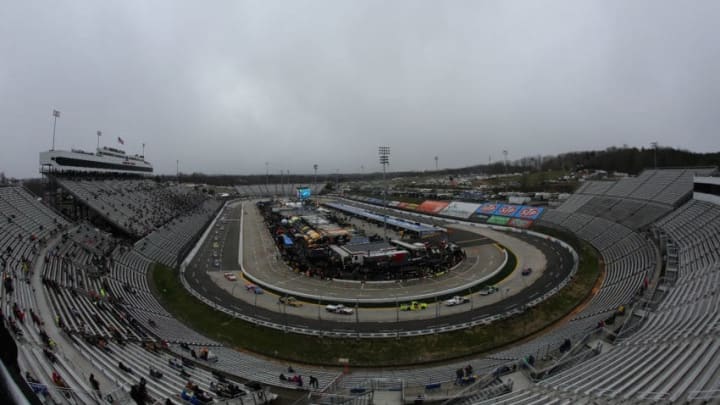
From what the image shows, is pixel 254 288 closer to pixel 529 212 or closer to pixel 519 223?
pixel 519 223

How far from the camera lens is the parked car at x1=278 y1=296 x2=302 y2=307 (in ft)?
89.8

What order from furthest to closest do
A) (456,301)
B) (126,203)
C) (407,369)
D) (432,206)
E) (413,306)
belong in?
1. (432,206)
2. (126,203)
3. (456,301)
4. (413,306)
5. (407,369)

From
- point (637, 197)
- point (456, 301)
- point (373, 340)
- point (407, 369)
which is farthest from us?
point (637, 197)

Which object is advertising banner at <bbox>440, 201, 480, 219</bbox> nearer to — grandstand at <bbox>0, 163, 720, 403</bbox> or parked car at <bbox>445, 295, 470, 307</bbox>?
grandstand at <bbox>0, 163, 720, 403</bbox>

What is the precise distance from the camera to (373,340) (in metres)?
21.4

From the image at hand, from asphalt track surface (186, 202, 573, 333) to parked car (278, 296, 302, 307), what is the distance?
1.38m

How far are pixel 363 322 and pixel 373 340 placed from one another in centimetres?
278

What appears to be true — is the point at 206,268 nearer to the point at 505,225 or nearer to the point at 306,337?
the point at 306,337

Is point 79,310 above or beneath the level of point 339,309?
above

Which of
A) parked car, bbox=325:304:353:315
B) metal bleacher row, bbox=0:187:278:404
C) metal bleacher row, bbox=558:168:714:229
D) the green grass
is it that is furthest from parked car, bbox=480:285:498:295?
metal bleacher row, bbox=558:168:714:229

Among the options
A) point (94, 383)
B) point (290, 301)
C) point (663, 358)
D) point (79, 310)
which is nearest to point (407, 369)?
point (663, 358)

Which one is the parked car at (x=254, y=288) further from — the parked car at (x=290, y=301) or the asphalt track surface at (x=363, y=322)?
the parked car at (x=290, y=301)

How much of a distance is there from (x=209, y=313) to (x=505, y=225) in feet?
151

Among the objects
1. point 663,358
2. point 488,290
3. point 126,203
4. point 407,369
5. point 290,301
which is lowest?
point 407,369
